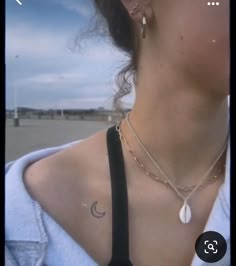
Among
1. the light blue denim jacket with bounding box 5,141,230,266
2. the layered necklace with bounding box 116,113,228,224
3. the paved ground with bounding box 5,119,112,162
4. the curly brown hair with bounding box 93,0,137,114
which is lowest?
the light blue denim jacket with bounding box 5,141,230,266

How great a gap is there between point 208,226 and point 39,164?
1.83 ft

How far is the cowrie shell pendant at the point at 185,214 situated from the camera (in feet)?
4.99

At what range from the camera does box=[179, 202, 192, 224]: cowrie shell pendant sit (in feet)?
4.99

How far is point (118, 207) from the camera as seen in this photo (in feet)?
4.93

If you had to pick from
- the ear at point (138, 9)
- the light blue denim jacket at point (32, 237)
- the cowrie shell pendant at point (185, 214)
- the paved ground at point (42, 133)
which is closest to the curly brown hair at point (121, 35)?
the ear at point (138, 9)

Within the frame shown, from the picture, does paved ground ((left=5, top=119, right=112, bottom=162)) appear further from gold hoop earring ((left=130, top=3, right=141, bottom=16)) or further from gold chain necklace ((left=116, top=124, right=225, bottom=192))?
gold hoop earring ((left=130, top=3, right=141, bottom=16))

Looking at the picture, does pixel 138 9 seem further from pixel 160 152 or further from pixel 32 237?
pixel 32 237

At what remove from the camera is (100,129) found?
1510 mm

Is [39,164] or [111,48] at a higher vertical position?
[111,48]

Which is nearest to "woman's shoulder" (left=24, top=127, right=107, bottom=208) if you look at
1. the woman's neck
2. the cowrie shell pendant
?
the woman's neck

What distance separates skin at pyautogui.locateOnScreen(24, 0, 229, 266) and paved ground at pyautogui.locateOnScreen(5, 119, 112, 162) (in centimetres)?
3

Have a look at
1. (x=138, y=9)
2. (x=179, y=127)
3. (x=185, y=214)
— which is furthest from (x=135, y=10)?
(x=185, y=214)

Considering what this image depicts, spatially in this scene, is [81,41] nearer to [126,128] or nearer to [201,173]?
[126,128]
